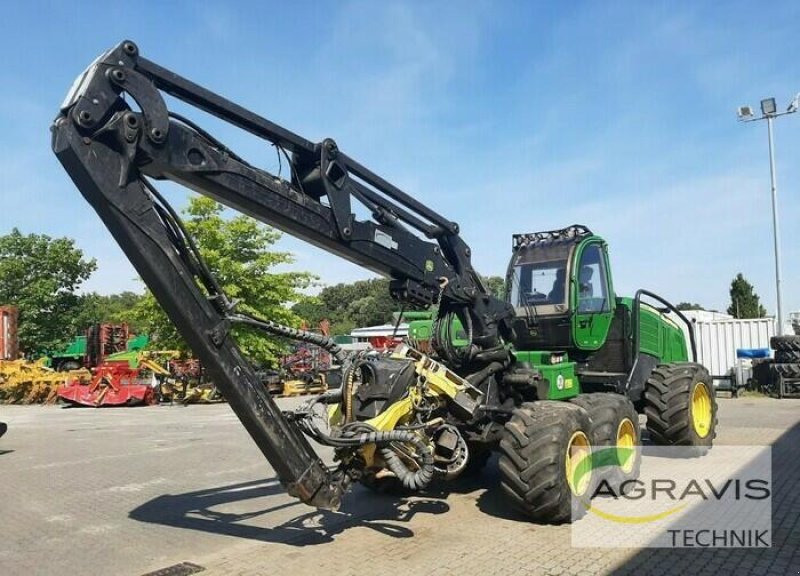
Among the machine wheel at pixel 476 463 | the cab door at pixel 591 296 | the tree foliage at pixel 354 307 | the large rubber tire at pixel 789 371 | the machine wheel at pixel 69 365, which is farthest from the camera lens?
the tree foliage at pixel 354 307

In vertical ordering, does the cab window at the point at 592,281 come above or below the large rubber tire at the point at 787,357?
above

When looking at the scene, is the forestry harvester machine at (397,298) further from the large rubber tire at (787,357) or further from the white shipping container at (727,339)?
the white shipping container at (727,339)

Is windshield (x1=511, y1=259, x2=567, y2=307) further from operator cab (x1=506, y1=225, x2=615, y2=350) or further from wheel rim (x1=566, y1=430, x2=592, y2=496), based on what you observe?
wheel rim (x1=566, y1=430, x2=592, y2=496)

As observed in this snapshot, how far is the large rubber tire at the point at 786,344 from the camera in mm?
20259

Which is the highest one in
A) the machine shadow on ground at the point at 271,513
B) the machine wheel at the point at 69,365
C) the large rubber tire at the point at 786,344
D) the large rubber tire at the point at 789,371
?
the large rubber tire at the point at 786,344

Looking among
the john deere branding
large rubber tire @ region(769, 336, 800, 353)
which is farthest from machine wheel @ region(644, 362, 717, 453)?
large rubber tire @ region(769, 336, 800, 353)

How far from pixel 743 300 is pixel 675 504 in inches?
2440

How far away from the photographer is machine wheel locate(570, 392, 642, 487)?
7371 mm

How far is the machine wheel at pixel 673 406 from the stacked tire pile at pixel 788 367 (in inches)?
477

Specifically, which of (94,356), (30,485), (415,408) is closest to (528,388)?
(415,408)

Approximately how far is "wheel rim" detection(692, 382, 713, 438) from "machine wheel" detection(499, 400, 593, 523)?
423 centimetres

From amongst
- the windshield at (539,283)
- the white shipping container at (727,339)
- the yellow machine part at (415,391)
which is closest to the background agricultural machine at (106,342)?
the white shipping container at (727,339)

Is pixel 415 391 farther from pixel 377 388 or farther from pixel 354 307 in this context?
pixel 354 307

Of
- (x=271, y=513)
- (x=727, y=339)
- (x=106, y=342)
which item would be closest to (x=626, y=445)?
(x=271, y=513)
